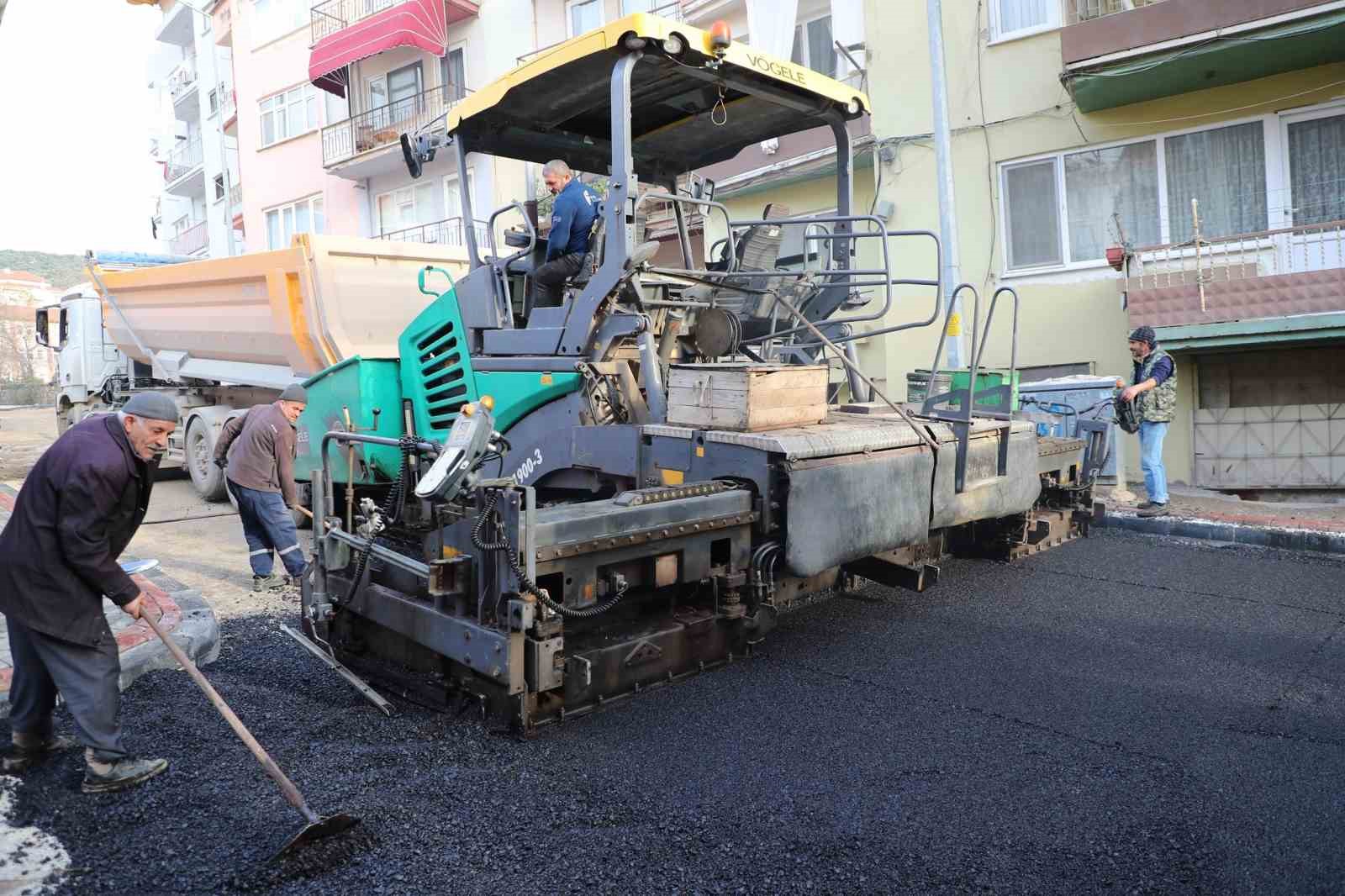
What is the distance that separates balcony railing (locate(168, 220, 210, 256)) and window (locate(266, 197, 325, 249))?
7.64 m

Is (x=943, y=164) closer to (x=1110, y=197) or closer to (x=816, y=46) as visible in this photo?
(x=1110, y=197)

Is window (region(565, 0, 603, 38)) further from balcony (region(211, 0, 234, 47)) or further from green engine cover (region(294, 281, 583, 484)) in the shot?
green engine cover (region(294, 281, 583, 484))

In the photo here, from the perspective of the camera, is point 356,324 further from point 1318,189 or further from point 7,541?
point 1318,189

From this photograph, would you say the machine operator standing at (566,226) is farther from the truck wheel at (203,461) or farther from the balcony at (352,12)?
the balcony at (352,12)

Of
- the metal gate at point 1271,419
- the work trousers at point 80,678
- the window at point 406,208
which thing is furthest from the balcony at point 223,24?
the work trousers at point 80,678

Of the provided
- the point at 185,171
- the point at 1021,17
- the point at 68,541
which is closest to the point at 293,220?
the point at 185,171

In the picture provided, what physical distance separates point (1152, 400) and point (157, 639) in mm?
7125

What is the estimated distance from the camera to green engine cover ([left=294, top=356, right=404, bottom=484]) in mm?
6363

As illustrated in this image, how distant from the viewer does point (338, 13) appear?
22.6 metres

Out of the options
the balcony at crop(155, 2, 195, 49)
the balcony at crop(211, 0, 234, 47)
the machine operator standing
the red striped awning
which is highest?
the balcony at crop(155, 2, 195, 49)

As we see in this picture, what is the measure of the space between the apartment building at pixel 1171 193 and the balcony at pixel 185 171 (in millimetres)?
27554

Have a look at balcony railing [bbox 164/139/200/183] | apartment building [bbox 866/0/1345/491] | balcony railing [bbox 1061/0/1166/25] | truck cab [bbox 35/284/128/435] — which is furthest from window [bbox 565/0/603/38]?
balcony railing [bbox 164/139/200/183]

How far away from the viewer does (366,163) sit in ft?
69.2

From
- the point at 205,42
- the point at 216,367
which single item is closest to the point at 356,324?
the point at 216,367
